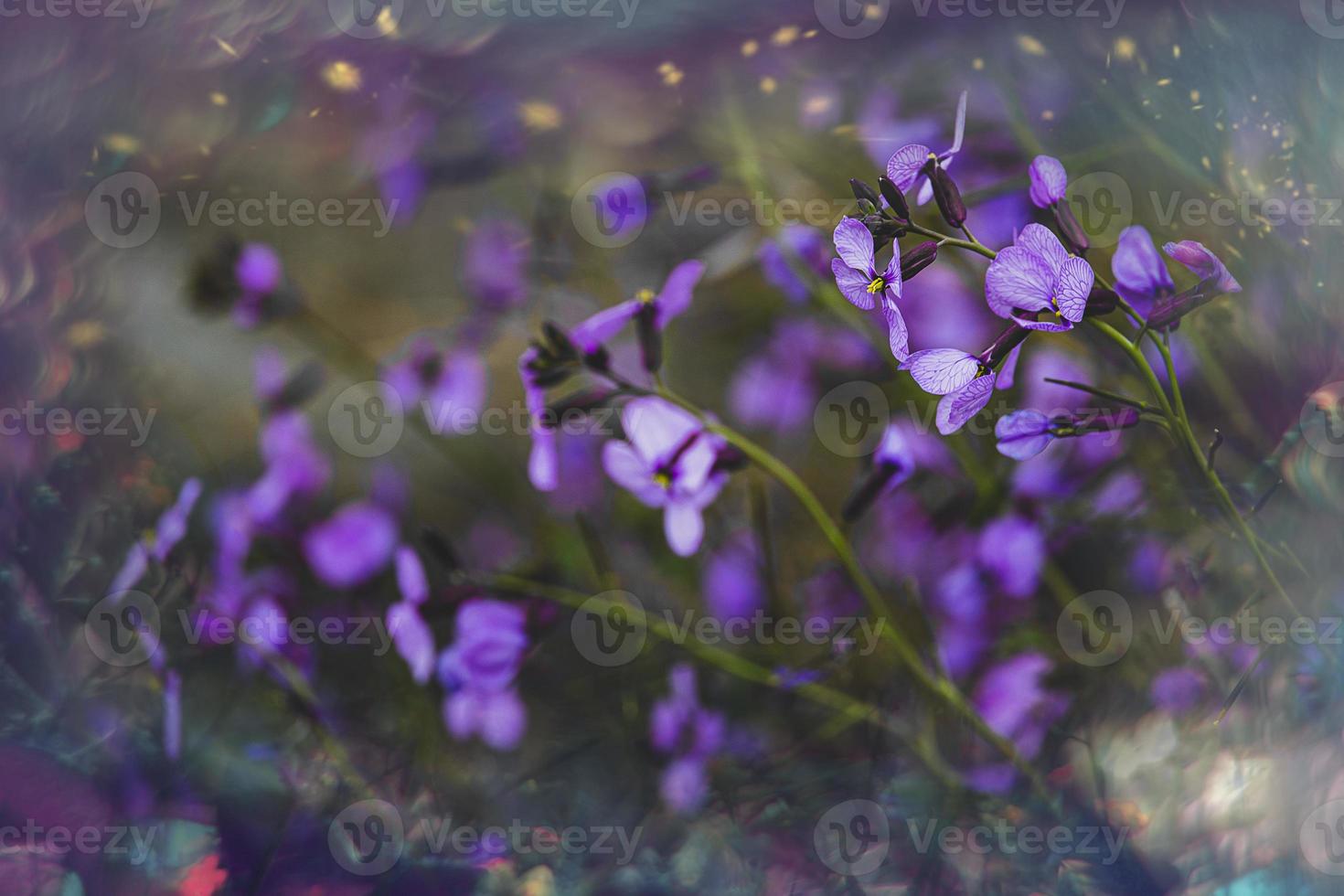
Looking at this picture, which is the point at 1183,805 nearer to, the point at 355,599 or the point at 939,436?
the point at 939,436

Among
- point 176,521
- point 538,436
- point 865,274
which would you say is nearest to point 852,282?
point 865,274

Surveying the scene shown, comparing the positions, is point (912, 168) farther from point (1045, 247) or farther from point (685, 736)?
point (685, 736)

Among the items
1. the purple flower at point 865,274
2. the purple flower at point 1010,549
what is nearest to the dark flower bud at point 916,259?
the purple flower at point 865,274

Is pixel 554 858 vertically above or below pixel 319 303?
below

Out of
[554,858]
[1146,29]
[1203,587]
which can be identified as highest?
[1146,29]

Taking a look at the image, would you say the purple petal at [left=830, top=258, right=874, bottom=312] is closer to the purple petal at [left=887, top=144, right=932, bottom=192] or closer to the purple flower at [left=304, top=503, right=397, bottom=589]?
the purple petal at [left=887, top=144, right=932, bottom=192]

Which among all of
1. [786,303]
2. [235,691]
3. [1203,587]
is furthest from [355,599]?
[1203,587]

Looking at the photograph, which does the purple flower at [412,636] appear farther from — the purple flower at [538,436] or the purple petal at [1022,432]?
the purple petal at [1022,432]
